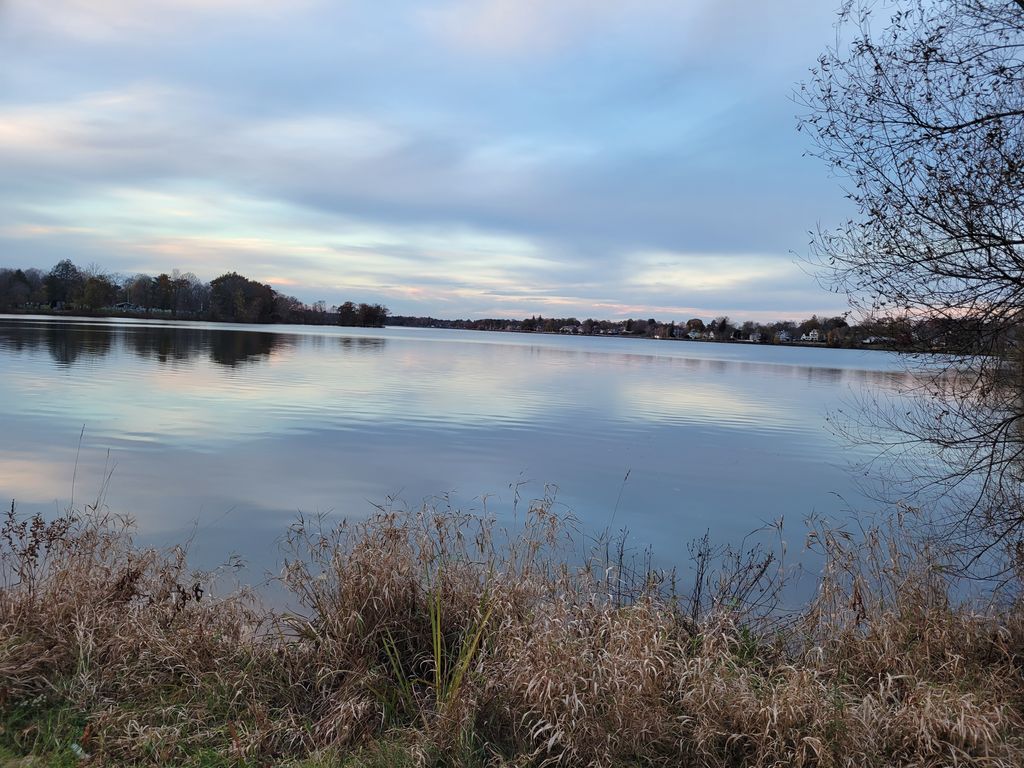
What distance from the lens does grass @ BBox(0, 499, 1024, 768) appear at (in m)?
4.14

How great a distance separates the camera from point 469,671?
480cm

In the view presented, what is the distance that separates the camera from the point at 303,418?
63.0 ft

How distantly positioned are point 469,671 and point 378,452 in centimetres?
1069

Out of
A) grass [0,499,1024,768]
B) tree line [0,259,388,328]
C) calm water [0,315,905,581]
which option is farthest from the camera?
tree line [0,259,388,328]

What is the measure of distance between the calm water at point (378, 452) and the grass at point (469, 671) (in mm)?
2718

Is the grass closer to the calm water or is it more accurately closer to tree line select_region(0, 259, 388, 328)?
Answer: the calm water

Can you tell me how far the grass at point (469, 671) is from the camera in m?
4.14

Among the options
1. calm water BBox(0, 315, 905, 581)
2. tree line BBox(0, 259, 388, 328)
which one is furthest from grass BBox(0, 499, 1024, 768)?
tree line BBox(0, 259, 388, 328)

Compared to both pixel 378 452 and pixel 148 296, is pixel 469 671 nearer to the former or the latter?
pixel 378 452

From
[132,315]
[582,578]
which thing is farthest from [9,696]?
[132,315]

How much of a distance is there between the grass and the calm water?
272cm

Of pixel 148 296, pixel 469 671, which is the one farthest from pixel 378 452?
pixel 148 296

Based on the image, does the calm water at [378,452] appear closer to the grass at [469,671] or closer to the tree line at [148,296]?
the grass at [469,671]

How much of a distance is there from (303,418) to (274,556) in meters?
11.3
